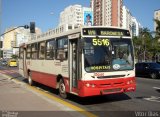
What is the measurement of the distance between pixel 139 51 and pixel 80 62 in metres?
82.1

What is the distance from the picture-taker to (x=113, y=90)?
37.3 feet

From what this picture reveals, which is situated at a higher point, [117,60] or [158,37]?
[158,37]

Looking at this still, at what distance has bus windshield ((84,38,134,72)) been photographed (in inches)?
436

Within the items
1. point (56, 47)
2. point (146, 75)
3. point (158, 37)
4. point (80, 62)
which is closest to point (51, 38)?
point (56, 47)

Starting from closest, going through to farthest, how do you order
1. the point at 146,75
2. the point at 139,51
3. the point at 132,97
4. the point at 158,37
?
the point at 132,97 < the point at 146,75 < the point at 158,37 < the point at 139,51

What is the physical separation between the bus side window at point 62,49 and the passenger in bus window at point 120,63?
7.03 feet

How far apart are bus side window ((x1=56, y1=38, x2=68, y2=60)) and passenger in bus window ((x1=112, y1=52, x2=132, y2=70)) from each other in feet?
7.03

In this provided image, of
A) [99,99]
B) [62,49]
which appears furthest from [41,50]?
[99,99]

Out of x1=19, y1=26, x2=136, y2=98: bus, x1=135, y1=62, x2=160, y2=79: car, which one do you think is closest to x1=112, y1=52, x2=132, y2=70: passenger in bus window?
x1=19, y1=26, x2=136, y2=98: bus

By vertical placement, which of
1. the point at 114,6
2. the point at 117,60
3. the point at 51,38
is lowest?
the point at 117,60

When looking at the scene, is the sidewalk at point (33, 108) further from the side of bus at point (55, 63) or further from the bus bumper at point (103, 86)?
the side of bus at point (55, 63)

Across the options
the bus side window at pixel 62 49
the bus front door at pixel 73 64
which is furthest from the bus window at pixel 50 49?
the bus front door at pixel 73 64

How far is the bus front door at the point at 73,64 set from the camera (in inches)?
459

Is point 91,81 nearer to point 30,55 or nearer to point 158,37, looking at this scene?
point 30,55
